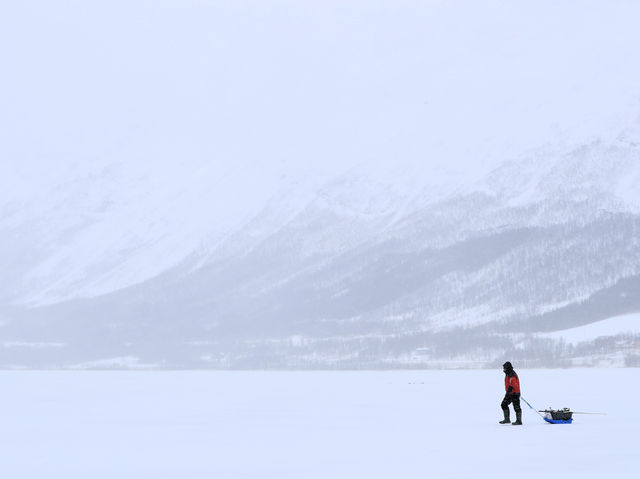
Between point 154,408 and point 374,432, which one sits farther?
point 154,408

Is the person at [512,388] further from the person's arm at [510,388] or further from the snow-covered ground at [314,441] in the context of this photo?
the snow-covered ground at [314,441]

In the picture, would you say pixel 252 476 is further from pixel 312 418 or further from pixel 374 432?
pixel 312 418

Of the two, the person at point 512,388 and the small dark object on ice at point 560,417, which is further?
the small dark object on ice at point 560,417

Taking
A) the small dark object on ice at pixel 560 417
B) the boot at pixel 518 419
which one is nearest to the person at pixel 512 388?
the boot at pixel 518 419

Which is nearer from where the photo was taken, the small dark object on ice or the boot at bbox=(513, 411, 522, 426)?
the boot at bbox=(513, 411, 522, 426)

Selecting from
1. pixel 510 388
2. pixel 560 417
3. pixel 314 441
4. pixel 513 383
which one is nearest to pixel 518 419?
pixel 510 388

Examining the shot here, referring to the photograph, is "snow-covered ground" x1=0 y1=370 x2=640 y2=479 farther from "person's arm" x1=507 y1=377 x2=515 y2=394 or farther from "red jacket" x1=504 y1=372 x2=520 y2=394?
"red jacket" x1=504 y1=372 x2=520 y2=394

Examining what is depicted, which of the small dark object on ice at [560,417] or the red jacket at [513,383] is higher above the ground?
the red jacket at [513,383]

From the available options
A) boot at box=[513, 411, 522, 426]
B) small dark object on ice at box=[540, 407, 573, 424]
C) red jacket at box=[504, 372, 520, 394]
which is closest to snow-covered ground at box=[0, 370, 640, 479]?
small dark object on ice at box=[540, 407, 573, 424]

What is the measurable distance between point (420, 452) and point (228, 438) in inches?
413

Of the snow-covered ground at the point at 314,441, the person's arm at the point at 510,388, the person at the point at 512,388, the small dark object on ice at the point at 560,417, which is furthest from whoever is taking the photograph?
the small dark object on ice at the point at 560,417

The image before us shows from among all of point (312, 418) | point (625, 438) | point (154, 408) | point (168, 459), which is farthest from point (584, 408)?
point (168, 459)

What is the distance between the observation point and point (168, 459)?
149 feet

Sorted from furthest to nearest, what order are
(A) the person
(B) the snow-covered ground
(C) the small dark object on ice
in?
1. (C) the small dark object on ice
2. (A) the person
3. (B) the snow-covered ground
